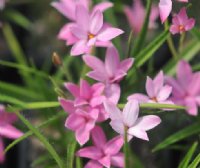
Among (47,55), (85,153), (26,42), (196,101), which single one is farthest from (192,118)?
(26,42)

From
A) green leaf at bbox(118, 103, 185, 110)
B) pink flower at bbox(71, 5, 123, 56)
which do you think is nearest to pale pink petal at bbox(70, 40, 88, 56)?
pink flower at bbox(71, 5, 123, 56)

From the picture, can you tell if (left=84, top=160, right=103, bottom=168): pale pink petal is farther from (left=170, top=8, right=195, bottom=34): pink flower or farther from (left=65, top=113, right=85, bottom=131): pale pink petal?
(left=170, top=8, right=195, bottom=34): pink flower

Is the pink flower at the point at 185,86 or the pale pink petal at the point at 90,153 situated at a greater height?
the pink flower at the point at 185,86

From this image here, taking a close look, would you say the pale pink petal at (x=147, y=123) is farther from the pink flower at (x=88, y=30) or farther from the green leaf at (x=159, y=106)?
the pink flower at (x=88, y=30)

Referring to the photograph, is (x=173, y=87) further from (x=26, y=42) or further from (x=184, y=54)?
(x=26, y=42)

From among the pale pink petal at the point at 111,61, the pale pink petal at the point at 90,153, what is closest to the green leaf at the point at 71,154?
the pale pink petal at the point at 90,153

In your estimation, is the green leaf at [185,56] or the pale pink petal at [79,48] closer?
the pale pink petal at [79,48]

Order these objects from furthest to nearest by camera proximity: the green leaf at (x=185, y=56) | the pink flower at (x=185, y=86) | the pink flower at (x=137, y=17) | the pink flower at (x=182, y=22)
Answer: the pink flower at (x=137, y=17)
the green leaf at (x=185, y=56)
the pink flower at (x=185, y=86)
the pink flower at (x=182, y=22)
